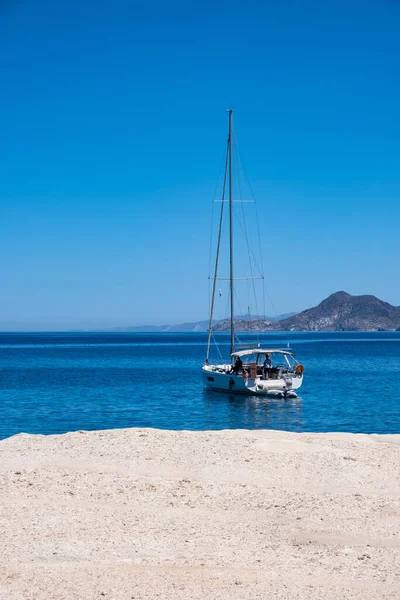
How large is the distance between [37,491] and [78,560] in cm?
374

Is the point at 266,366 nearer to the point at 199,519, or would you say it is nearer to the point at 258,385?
the point at 258,385

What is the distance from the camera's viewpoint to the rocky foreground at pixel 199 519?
8.37 meters

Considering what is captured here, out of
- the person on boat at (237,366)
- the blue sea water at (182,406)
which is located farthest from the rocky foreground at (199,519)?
the person on boat at (237,366)

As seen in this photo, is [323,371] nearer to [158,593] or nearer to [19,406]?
[19,406]

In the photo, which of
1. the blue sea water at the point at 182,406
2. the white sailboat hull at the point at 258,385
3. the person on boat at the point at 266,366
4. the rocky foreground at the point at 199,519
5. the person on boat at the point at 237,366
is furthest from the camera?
the person on boat at the point at 237,366

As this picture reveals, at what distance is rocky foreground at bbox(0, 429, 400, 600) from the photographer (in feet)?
27.5

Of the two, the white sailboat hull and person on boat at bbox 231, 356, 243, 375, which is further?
person on boat at bbox 231, 356, 243, 375

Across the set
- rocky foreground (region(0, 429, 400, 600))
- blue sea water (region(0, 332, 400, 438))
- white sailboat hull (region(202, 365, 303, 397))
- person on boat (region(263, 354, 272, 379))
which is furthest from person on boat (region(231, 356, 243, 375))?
rocky foreground (region(0, 429, 400, 600))

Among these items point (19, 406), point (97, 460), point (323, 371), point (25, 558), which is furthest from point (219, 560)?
point (323, 371)

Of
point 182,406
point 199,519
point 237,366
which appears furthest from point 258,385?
point 199,519

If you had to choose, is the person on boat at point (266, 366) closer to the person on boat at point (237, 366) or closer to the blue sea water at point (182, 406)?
the person on boat at point (237, 366)

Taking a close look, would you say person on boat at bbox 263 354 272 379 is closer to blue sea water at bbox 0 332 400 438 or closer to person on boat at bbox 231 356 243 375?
person on boat at bbox 231 356 243 375

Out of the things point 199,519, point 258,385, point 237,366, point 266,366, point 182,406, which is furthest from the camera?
point 266,366

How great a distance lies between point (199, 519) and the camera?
433 inches
